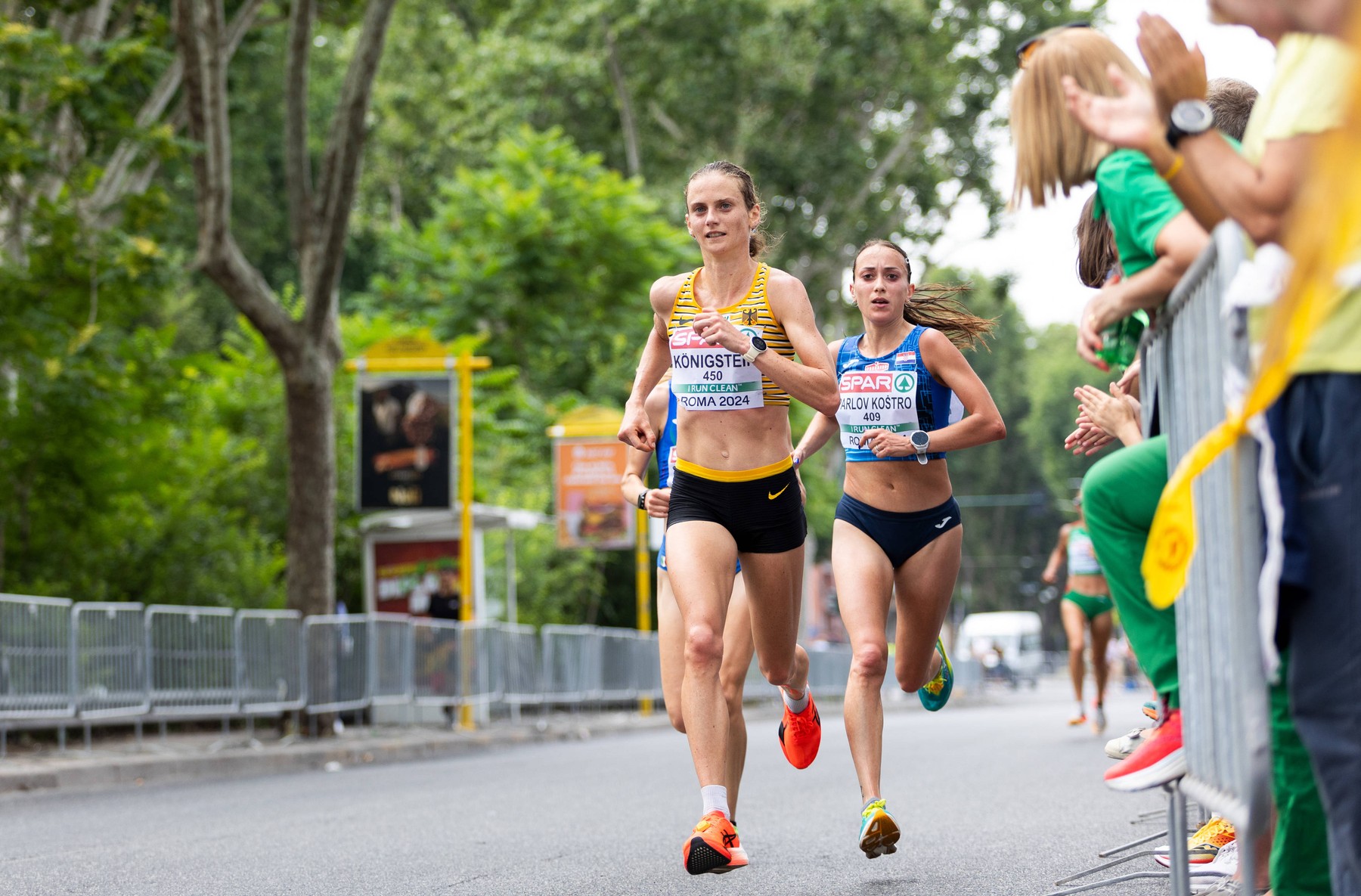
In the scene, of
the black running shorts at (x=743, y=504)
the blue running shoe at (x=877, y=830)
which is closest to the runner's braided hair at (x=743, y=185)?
the black running shorts at (x=743, y=504)

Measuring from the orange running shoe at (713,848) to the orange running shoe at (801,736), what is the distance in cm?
151

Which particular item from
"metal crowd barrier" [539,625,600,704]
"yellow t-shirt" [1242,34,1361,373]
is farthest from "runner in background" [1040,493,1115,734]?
"yellow t-shirt" [1242,34,1361,373]

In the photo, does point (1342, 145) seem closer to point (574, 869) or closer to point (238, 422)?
point (574, 869)

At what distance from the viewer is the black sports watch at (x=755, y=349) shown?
5.59m

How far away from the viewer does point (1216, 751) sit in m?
3.02

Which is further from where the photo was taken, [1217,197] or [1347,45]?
[1217,197]

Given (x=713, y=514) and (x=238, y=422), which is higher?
(x=238, y=422)

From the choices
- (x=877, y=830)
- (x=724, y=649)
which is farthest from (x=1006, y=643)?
(x=877, y=830)

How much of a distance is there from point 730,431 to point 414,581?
15.6 meters

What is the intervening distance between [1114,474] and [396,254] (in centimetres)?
2829

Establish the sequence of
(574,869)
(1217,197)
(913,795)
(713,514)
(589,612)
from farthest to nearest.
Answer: (589,612)
(913,795)
(574,869)
(713,514)
(1217,197)

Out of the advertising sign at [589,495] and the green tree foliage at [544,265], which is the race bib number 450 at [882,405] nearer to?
the advertising sign at [589,495]

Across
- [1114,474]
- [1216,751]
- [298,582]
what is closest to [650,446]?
[1114,474]

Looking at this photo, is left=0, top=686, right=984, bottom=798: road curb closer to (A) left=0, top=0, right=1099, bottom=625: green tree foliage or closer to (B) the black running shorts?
(A) left=0, top=0, right=1099, bottom=625: green tree foliage
